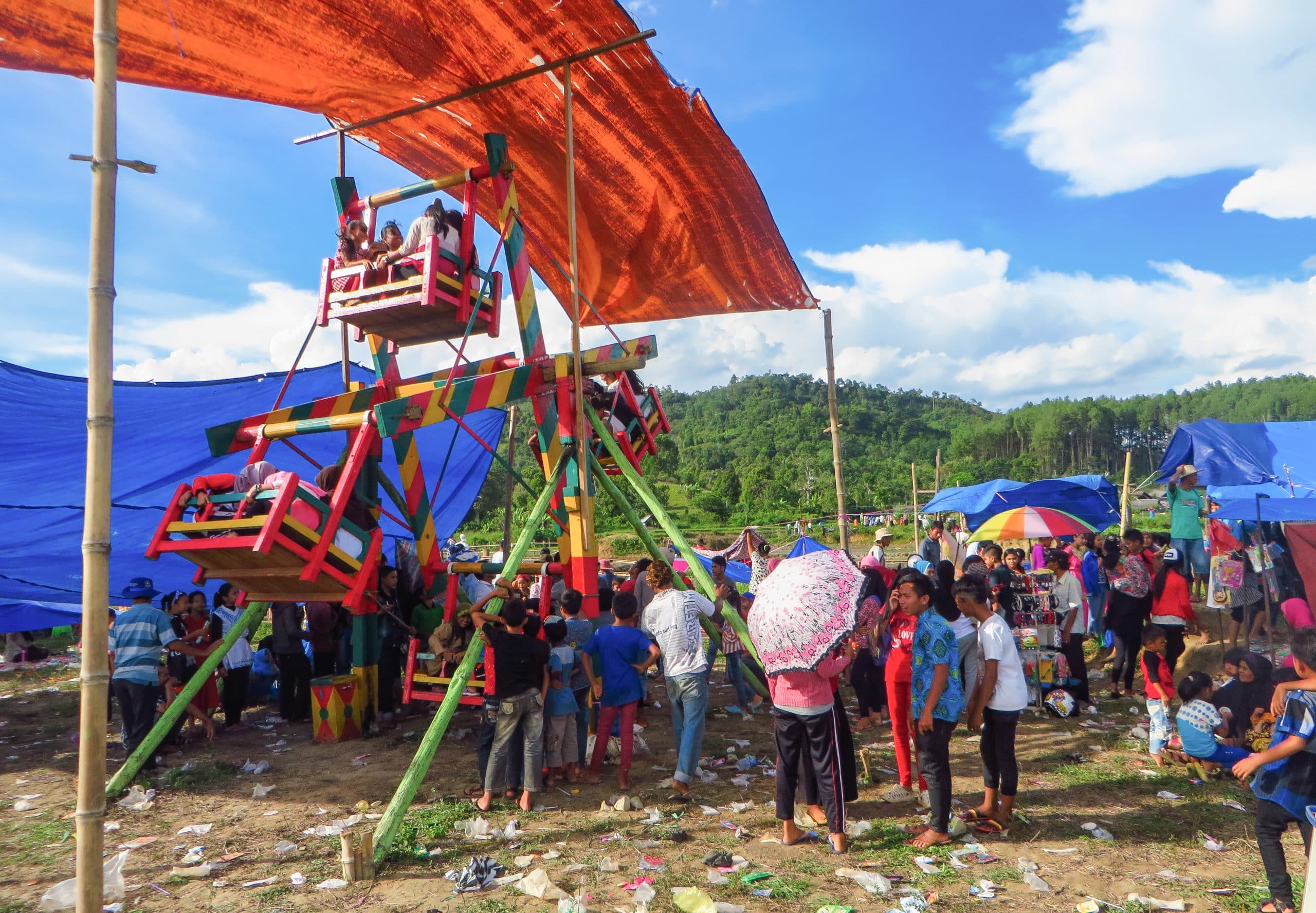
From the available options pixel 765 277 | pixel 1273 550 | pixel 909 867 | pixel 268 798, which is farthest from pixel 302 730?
pixel 1273 550

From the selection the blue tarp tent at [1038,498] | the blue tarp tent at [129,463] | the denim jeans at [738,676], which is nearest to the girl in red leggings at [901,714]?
the denim jeans at [738,676]

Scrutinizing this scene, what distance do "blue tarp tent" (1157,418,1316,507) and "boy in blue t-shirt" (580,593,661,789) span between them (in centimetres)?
814

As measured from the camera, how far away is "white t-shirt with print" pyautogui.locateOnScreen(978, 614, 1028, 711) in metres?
5.25

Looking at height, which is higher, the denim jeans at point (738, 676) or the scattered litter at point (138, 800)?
the denim jeans at point (738, 676)

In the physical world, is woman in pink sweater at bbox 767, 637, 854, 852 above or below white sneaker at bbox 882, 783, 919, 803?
above

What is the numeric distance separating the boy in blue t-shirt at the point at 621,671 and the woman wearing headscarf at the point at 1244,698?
443cm

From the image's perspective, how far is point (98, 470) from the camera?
111 inches

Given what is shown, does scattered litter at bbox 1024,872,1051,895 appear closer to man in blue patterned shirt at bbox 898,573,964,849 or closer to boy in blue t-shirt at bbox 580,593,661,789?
man in blue patterned shirt at bbox 898,573,964,849

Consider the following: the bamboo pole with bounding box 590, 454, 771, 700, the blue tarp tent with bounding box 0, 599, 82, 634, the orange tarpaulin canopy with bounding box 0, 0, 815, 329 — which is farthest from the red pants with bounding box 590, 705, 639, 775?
the blue tarp tent with bounding box 0, 599, 82, 634

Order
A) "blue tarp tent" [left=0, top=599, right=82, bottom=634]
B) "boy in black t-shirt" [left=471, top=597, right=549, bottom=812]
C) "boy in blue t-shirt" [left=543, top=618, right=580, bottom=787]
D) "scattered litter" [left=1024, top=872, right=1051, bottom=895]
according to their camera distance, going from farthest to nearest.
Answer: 1. "blue tarp tent" [left=0, top=599, right=82, bottom=634]
2. "boy in blue t-shirt" [left=543, top=618, right=580, bottom=787]
3. "boy in black t-shirt" [left=471, top=597, right=549, bottom=812]
4. "scattered litter" [left=1024, top=872, right=1051, bottom=895]

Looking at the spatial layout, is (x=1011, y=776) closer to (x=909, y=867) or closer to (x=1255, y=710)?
(x=909, y=867)

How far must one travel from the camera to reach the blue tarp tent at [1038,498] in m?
17.7

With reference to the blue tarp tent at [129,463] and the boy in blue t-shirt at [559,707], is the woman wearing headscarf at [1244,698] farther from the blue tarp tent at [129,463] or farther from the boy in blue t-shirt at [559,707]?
the blue tarp tent at [129,463]

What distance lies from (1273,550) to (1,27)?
15094 mm
